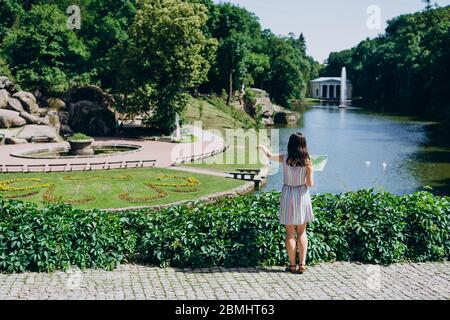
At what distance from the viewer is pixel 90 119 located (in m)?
47.0

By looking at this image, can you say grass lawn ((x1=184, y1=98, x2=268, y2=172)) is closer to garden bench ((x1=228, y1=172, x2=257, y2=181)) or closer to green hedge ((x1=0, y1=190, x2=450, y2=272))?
garden bench ((x1=228, y1=172, x2=257, y2=181))

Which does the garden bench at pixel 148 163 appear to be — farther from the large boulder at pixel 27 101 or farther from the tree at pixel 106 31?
the tree at pixel 106 31

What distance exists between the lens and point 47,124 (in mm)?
44531

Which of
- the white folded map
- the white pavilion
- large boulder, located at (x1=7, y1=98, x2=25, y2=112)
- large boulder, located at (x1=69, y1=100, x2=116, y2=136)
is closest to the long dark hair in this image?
the white folded map

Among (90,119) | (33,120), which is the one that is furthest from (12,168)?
(90,119)

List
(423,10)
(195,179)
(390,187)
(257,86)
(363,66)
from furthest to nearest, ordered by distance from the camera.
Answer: (363,66) < (423,10) < (257,86) < (390,187) < (195,179)

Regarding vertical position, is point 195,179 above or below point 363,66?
below

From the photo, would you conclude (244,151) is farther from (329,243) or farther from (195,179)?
(329,243)

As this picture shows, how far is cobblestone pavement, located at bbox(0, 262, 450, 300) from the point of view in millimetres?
8617

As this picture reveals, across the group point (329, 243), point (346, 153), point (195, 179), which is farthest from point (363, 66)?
point (329, 243)

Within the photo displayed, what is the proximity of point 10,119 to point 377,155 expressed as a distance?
29411 millimetres

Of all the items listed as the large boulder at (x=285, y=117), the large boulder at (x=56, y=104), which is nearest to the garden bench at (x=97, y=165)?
the large boulder at (x=56, y=104)

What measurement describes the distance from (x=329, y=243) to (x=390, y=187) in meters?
20.7

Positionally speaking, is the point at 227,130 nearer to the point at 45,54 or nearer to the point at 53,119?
the point at 53,119
